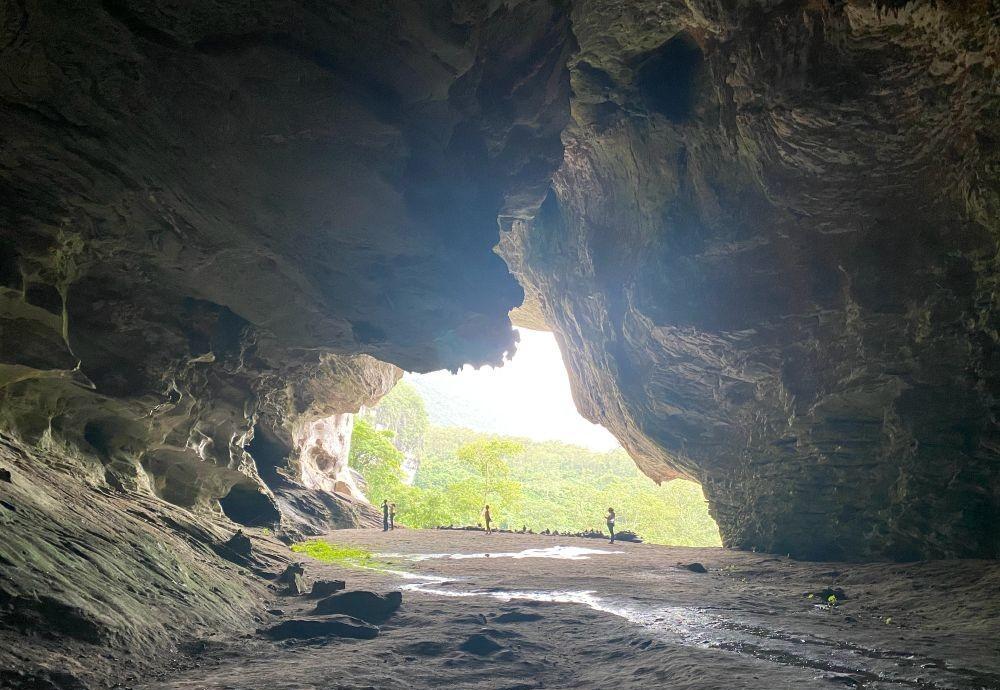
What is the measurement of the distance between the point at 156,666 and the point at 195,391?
948cm

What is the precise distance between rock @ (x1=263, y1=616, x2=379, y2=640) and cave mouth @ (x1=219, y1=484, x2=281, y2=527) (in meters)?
12.1

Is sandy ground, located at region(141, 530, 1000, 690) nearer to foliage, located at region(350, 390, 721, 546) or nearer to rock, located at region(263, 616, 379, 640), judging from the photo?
rock, located at region(263, 616, 379, 640)

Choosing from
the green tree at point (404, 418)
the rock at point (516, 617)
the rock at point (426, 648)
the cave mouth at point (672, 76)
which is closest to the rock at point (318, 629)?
the rock at point (426, 648)

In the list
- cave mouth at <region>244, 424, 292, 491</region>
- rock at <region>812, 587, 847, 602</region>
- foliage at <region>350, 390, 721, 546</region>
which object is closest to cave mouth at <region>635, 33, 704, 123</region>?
rock at <region>812, 587, 847, 602</region>

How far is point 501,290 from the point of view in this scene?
15.7m

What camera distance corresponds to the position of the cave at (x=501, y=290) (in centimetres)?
782

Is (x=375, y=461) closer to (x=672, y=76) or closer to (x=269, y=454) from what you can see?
(x=269, y=454)

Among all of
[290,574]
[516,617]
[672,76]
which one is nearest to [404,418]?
[290,574]

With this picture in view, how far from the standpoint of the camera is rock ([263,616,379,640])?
28.0 ft

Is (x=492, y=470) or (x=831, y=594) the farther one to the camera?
(x=492, y=470)

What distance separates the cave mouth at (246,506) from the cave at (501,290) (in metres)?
0.44

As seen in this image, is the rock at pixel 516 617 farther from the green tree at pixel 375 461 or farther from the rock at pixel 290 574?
the green tree at pixel 375 461

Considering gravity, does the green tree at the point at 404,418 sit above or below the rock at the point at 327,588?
above

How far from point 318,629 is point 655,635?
486 centimetres
